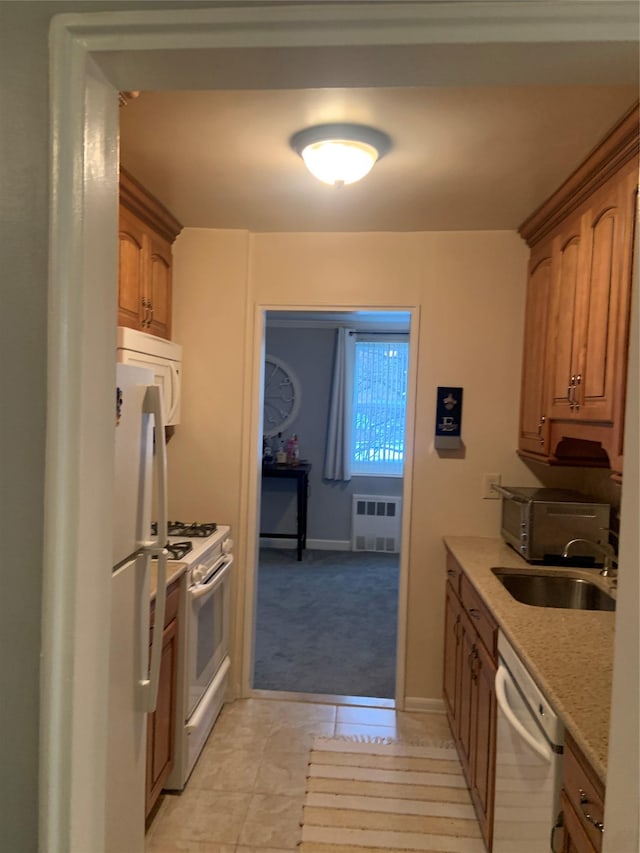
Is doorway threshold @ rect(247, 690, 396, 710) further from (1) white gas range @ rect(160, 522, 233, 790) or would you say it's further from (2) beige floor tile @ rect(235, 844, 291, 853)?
(2) beige floor tile @ rect(235, 844, 291, 853)

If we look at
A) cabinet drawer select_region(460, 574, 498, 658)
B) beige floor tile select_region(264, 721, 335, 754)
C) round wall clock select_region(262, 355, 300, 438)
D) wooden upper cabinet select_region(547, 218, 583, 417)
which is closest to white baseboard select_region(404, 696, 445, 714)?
beige floor tile select_region(264, 721, 335, 754)

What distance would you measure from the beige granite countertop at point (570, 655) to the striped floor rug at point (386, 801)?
3.08 feet

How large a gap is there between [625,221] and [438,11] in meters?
1.44

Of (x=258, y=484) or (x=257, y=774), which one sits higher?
(x=258, y=484)

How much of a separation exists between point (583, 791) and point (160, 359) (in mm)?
2338

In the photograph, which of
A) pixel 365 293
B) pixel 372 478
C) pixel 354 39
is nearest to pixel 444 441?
pixel 365 293

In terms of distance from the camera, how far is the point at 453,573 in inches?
115

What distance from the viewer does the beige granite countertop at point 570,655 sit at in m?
1.24

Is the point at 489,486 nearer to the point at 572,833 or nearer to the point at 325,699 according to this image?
the point at 325,699

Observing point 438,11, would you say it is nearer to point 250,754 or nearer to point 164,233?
point 164,233

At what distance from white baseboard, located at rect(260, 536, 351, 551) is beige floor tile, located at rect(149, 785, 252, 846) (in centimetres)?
395

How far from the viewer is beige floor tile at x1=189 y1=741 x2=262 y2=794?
2.48 m

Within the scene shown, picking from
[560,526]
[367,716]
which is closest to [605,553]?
[560,526]

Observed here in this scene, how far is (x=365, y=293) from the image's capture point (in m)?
3.14
